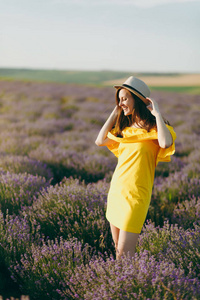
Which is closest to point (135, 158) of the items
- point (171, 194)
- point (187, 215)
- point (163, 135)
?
point (163, 135)

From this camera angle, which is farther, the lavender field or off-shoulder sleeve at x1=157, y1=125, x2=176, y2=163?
off-shoulder sleeve at x1=157, y1=125, x2=176, y2=163

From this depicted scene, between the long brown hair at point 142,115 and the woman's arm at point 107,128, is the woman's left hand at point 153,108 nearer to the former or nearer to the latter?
the long brown hair at point 142,115

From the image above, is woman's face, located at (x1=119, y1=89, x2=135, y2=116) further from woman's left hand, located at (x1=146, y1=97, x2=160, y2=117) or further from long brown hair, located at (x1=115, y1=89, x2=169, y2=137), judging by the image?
woman's left hand, located at (x1=146, y1=97, x2=160, y2=117)

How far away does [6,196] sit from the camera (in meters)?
3.22

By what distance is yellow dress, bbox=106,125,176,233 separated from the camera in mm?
1979

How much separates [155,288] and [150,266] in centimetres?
19

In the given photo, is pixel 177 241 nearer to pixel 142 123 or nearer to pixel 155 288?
pixel 155 288

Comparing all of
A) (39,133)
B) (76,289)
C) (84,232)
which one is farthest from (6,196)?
(39,133)

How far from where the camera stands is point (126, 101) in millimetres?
2129

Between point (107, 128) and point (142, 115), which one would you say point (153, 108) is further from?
point (107, 128)

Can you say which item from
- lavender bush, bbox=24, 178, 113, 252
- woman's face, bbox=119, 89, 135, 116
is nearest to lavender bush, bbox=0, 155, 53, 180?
lavender bush, bbox=24, 178, 113, 252

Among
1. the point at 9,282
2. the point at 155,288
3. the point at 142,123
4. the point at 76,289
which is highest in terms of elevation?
the point at 142,123

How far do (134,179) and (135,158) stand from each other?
154mm

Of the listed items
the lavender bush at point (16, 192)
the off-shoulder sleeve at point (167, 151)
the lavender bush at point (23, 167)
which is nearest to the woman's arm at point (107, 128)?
the off-shoulder sleeve at point (167, 151)
